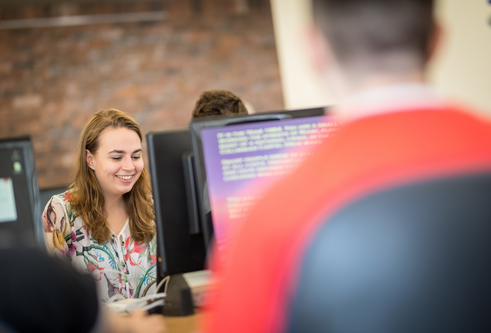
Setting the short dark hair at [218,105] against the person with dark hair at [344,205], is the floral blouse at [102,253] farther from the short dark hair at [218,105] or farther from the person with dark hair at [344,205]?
the person with dark hair at [344,205]

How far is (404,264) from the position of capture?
438mm

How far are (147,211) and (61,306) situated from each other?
4.46 ft

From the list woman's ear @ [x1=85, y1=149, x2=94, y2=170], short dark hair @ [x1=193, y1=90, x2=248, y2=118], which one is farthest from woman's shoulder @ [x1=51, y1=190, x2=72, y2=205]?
short dark hair @ [x1=193, y1=90, x2=248, y2=118]

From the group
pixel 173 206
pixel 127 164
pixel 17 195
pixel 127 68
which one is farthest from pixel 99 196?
pixel 127 68

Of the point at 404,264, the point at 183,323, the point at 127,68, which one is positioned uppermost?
the point at 127,68

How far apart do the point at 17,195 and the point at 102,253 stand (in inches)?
19.9

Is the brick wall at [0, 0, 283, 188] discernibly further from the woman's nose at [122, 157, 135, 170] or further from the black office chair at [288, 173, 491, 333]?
the black office chair at [288, 173, 491, 333]

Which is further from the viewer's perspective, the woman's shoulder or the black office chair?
the woman's shoulder

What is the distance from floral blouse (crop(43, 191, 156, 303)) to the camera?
1632 mm

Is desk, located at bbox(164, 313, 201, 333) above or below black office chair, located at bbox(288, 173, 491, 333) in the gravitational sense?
below

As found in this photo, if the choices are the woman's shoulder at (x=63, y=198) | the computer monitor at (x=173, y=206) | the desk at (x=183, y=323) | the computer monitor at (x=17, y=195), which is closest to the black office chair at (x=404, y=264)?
the desk at (x=183, y=323)

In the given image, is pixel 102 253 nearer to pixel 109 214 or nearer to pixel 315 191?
pixel 109 214

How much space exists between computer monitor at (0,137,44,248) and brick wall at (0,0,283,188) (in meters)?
3.21

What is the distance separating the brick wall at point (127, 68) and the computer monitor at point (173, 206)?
3.32 meters
